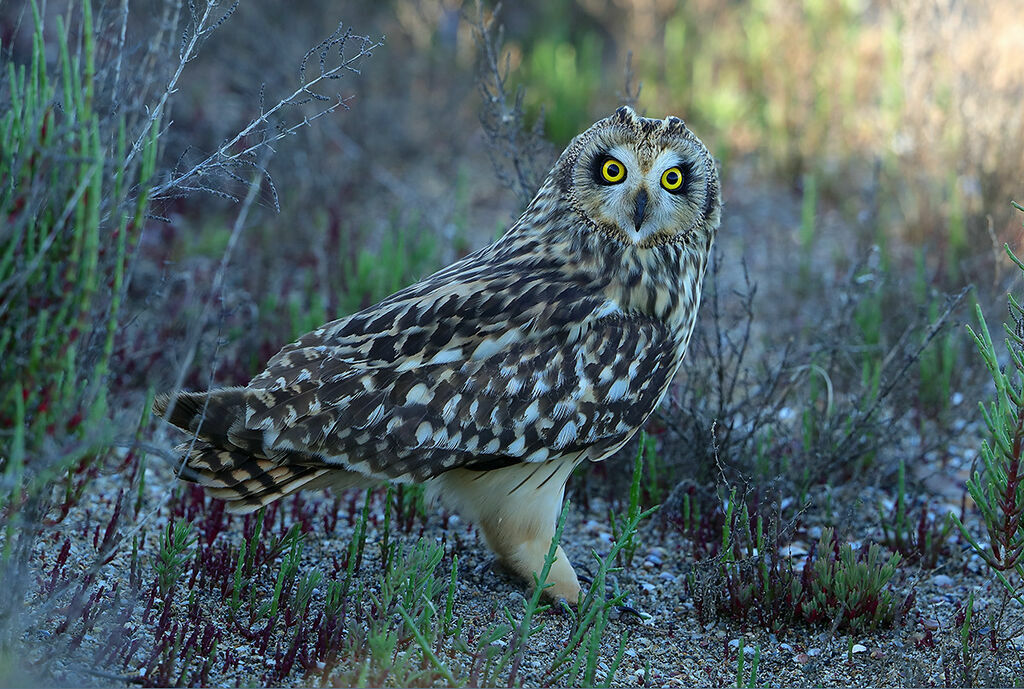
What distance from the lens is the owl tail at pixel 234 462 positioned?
3.13 meters

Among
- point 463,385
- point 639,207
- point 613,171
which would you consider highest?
point 613,171

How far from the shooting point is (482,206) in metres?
7.14

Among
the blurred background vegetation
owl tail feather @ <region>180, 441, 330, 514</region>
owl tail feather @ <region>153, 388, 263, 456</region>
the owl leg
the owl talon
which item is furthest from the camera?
the owl talon

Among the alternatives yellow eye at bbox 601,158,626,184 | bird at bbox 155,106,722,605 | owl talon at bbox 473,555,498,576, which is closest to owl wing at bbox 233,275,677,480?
bird at bbox 155,106,722,605

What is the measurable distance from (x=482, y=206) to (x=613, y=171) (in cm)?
368

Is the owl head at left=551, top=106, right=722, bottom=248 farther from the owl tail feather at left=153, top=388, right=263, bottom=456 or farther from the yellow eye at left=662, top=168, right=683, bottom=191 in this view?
the owl tail feather at left=153, top=388, right=263, bottom=456

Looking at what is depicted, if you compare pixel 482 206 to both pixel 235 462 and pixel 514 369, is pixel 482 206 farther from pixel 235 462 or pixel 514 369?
pixel 235 462

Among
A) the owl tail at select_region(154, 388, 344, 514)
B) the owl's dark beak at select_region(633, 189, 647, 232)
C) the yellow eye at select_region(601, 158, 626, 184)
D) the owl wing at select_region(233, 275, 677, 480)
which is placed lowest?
the owl tail at select_region(154, 388, 344, 514)

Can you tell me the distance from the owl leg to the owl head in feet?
2.71

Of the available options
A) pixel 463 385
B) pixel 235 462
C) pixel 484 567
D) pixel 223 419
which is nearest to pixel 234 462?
pixel 235 462

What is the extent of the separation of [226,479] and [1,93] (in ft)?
4.20

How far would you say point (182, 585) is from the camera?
3.37 meters

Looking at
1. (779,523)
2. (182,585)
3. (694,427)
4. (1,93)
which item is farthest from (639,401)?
(1,93)

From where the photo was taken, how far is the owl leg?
3.40m
